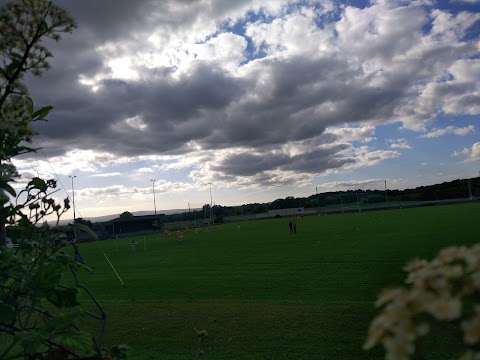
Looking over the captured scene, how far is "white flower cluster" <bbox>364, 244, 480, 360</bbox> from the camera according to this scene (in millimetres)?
589

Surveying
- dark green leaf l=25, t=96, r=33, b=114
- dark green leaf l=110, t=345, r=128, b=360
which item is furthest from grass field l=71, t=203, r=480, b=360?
dark green leaf l=110, t=345, r=128, b=360

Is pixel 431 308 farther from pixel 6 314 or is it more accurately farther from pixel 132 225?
pixel 132 225

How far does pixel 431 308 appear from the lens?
594 millimetres

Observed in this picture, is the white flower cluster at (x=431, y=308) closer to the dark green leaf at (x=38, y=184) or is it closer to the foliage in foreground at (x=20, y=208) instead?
the foliage in foreground at (x=20, y=208)

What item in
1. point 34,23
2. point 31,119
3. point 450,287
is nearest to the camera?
point 450,287

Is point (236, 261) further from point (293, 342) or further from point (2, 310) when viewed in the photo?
point (2, 310)

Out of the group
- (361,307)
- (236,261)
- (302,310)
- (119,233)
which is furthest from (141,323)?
(119,233)

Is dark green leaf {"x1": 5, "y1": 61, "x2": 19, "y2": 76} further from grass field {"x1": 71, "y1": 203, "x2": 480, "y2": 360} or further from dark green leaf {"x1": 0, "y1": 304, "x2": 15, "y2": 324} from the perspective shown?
grass field {"x1": 71, "y1": 203, "x2": 480, "y2": 360}

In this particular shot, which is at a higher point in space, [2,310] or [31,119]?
[31,119]

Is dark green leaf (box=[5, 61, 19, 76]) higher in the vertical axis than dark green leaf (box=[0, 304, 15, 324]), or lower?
higher

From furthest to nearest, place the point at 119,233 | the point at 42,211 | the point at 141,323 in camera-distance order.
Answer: the point at 119,233, the point at 141,323, the point at 42,211

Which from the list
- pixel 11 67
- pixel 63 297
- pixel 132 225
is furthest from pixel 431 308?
pixel 132 225

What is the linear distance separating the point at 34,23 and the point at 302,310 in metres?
6.99

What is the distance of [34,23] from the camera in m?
1.45
